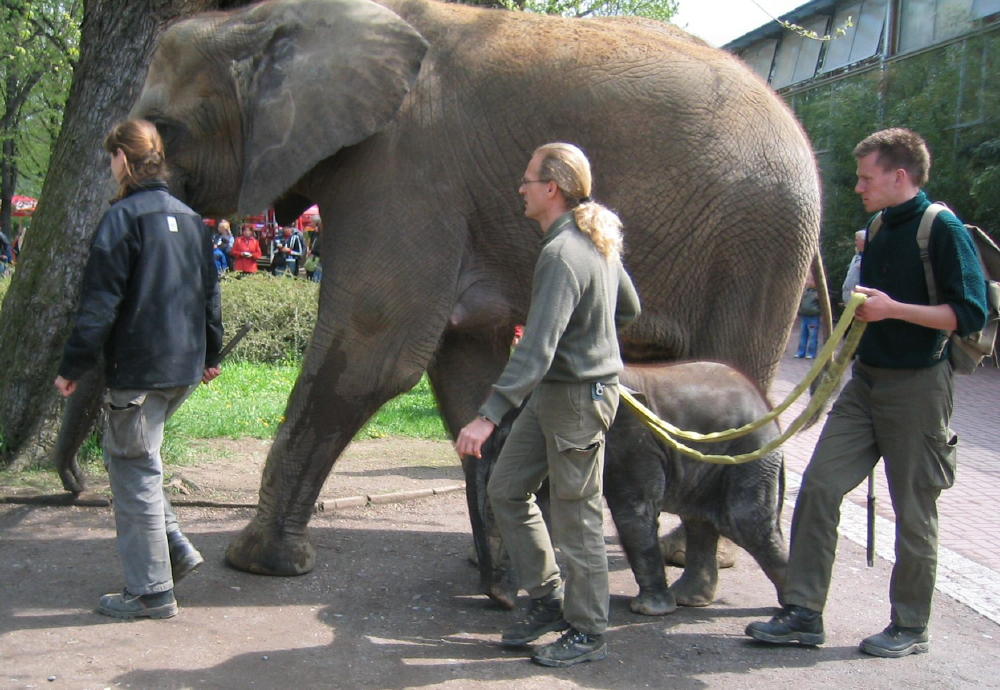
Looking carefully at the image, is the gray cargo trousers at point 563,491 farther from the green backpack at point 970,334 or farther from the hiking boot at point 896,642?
the green backpack at point 970,334

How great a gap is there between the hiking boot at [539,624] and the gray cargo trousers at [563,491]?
0.06m

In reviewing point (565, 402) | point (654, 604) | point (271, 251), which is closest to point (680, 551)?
point (654, 604)

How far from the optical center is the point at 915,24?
26.1m

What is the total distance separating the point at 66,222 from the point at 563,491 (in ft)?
13.4

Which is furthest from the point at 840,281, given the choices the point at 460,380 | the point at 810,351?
the point at 460,380

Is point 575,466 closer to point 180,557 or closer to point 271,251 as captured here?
point 180,557

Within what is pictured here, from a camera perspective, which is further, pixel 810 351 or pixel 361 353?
pixel 810 351

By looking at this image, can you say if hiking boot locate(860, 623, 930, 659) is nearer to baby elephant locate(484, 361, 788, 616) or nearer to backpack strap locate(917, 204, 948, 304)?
baby elephant locate(484, 361, 788, 616)

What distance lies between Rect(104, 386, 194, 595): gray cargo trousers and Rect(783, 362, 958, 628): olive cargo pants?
264 cm

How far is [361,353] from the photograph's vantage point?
5078mm

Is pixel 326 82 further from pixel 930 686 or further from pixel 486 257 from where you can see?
pixel 930 686

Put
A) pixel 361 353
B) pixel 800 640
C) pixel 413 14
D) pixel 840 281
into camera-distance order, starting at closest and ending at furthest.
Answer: pixel 800 640
pixel 361 353
pixel 413 14
pixel 840 281

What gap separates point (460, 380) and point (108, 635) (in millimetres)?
2241

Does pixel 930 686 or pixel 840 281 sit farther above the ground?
pixel 840 281
